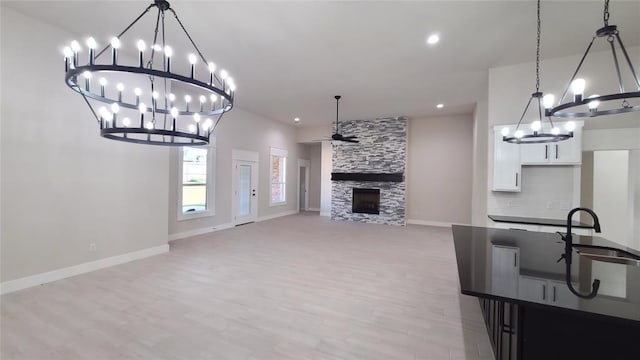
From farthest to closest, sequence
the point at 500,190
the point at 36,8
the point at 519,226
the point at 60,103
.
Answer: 1. the point at 500,190
2. the point at 519,226
3. the point at 60,103
4. the point at 36,8

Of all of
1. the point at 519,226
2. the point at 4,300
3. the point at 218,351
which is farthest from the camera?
the point at 519,226

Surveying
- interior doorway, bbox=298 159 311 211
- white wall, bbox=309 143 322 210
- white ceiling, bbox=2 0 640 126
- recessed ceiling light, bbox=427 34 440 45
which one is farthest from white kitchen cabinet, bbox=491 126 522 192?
white wall, bbox=309 143 322 210

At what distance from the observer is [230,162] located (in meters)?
7.88

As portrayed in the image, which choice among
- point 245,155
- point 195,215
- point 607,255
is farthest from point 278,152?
point 607,255

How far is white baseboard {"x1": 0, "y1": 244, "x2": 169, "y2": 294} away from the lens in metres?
3.43

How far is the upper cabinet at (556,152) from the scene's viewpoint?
4.18 m

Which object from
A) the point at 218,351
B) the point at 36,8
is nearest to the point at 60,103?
the point at 36,8

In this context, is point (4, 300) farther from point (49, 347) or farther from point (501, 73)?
point (501, 73)

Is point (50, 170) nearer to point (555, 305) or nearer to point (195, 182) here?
point (195, 182)

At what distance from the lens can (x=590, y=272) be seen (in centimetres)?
170

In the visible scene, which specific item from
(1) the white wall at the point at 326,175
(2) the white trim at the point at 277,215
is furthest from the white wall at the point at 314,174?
(1) the white wall at the point at 326,175

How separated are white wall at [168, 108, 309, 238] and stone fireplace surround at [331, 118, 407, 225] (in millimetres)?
1979

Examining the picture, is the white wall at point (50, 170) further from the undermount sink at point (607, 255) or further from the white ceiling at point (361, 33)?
A: the undermount sink at point (607, 255)

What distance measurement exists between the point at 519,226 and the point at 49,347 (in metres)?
5.64
